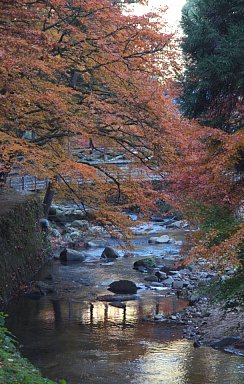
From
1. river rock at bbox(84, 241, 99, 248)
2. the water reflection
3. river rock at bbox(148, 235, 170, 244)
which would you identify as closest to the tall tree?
the water reflection

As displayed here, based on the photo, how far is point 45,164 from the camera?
44.1ft

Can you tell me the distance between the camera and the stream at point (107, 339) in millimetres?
9148

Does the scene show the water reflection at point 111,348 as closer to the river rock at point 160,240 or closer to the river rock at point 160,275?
the river rock at point 160,275

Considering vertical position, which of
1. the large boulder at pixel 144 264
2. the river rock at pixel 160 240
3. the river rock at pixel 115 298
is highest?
the river rock at pixel 160 240

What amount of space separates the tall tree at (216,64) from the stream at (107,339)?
4.57 meters

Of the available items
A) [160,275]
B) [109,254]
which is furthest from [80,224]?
[160,275]

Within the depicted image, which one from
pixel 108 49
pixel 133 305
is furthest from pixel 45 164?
pixel 133 305

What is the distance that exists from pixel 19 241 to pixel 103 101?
5508 mm

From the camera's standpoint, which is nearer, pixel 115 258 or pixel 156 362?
pixel 156 362

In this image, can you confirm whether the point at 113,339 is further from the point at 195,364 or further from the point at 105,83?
the point at 105,83

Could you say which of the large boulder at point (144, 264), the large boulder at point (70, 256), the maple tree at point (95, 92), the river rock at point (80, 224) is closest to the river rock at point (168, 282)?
the large boulder at point (144, 264)

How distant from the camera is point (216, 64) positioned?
9844 mm

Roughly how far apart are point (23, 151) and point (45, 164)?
73.2 inches

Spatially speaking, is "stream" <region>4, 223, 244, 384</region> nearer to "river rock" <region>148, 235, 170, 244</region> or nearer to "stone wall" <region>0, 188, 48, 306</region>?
"stone wall" <region>0, 188, 48, 306</region>
